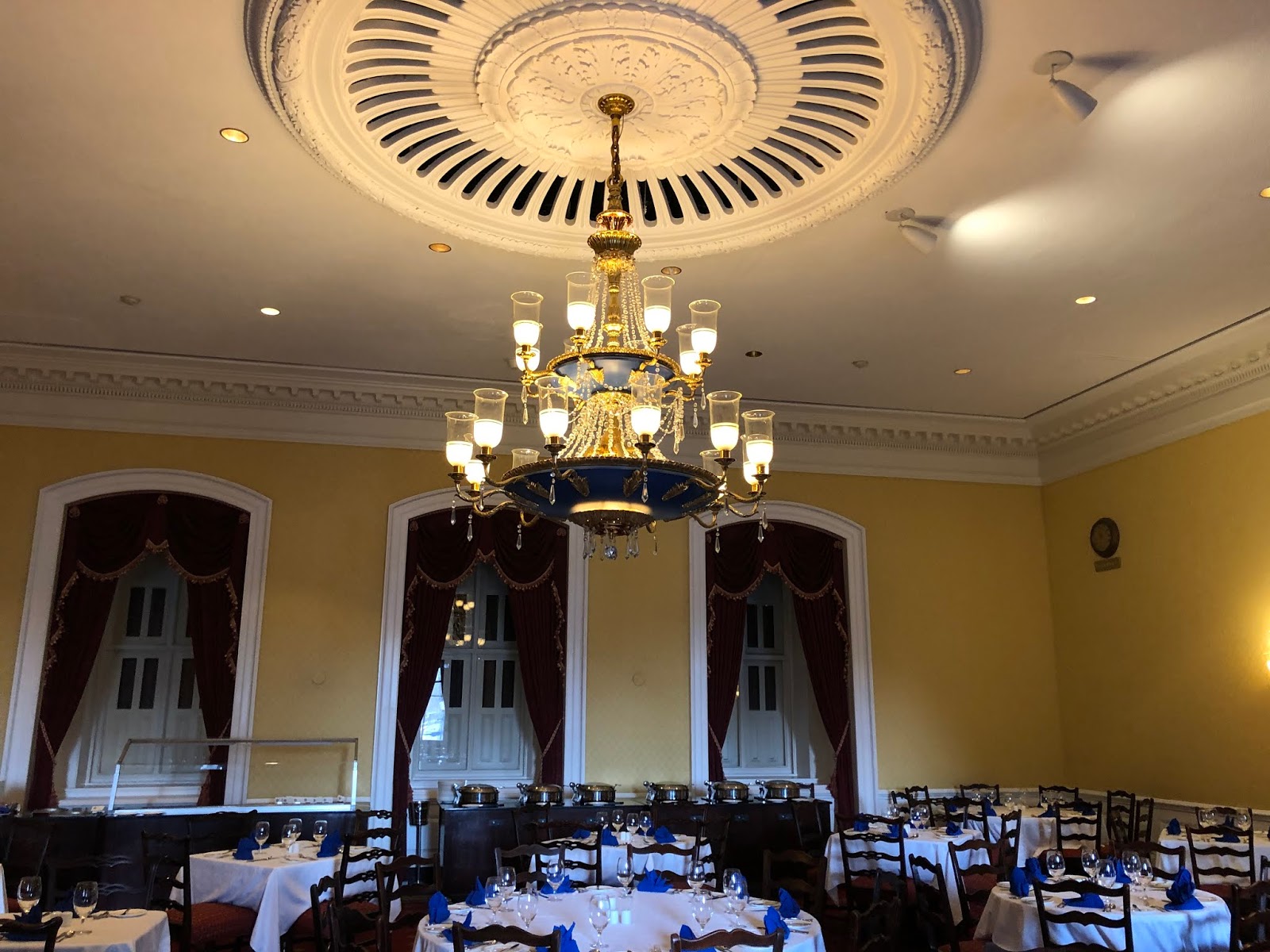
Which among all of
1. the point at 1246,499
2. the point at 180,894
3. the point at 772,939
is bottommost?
the point at 180,894

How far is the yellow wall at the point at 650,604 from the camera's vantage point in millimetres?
7629

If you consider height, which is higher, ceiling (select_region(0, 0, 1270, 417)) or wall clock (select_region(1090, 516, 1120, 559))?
ceiling (select_region(0, 0, 1270, 417))

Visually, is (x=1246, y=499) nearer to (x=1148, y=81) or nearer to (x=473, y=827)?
(x=1148, y=81)

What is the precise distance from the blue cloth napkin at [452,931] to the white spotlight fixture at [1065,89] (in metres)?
3.90

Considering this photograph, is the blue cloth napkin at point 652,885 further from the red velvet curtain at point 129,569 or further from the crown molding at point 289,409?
the crown molding at point 289,409

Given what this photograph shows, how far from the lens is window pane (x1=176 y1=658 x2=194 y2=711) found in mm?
8523

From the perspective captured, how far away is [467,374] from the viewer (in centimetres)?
791

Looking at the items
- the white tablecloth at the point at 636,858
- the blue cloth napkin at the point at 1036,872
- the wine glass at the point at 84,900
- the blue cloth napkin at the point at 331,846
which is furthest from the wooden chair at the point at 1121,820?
the wine glass at the point at 84,900

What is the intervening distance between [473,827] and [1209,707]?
18.6ft

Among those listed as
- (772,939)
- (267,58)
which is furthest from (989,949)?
(267,58)

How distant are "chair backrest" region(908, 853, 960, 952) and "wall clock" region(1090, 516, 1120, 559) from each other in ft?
11.9

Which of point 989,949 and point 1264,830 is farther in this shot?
point 1264,830

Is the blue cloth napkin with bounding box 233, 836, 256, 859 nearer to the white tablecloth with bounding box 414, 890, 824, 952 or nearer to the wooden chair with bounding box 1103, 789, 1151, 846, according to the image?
the white tablecloth with bounding box 414, 890, 824, 952

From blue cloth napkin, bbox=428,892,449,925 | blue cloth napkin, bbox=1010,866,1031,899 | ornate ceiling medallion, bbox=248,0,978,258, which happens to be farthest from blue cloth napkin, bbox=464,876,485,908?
ornate ceiling medallion, bbox=248,0,978,258
